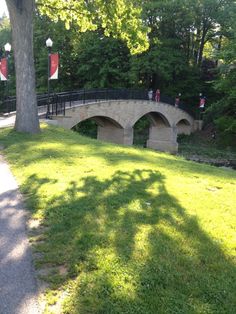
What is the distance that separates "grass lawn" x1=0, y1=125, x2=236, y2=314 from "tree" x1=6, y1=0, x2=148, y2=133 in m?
5.97

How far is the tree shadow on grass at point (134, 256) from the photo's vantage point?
11.8ft

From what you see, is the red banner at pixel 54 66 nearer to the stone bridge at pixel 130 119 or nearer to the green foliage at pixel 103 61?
the stone bridge at pixel 130 119

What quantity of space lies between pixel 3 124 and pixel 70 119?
5299 mm

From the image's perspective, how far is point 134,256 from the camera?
169 inches

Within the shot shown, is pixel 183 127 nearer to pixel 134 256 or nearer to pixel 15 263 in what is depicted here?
pixel 134 256

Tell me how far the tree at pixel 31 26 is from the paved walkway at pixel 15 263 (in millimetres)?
7708

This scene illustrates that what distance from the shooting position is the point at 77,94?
939 inches

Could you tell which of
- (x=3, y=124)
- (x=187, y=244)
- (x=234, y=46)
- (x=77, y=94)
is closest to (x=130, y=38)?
(x=3, y=124)

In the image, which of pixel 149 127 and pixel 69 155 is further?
pixel 149 127

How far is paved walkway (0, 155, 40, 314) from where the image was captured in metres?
3.59

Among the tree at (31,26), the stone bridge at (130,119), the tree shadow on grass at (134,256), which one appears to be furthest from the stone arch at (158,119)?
the tree shadow on grass at (134,256)

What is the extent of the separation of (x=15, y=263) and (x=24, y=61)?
10499 millimetres

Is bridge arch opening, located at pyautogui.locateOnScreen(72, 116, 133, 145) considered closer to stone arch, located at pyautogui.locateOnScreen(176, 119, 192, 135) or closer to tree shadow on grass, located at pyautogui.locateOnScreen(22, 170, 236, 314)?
stone arch, located at pyautogui.locateOnScreen(176, 119, 192, 135)

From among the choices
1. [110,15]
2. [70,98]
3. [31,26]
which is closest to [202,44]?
[70,98]
